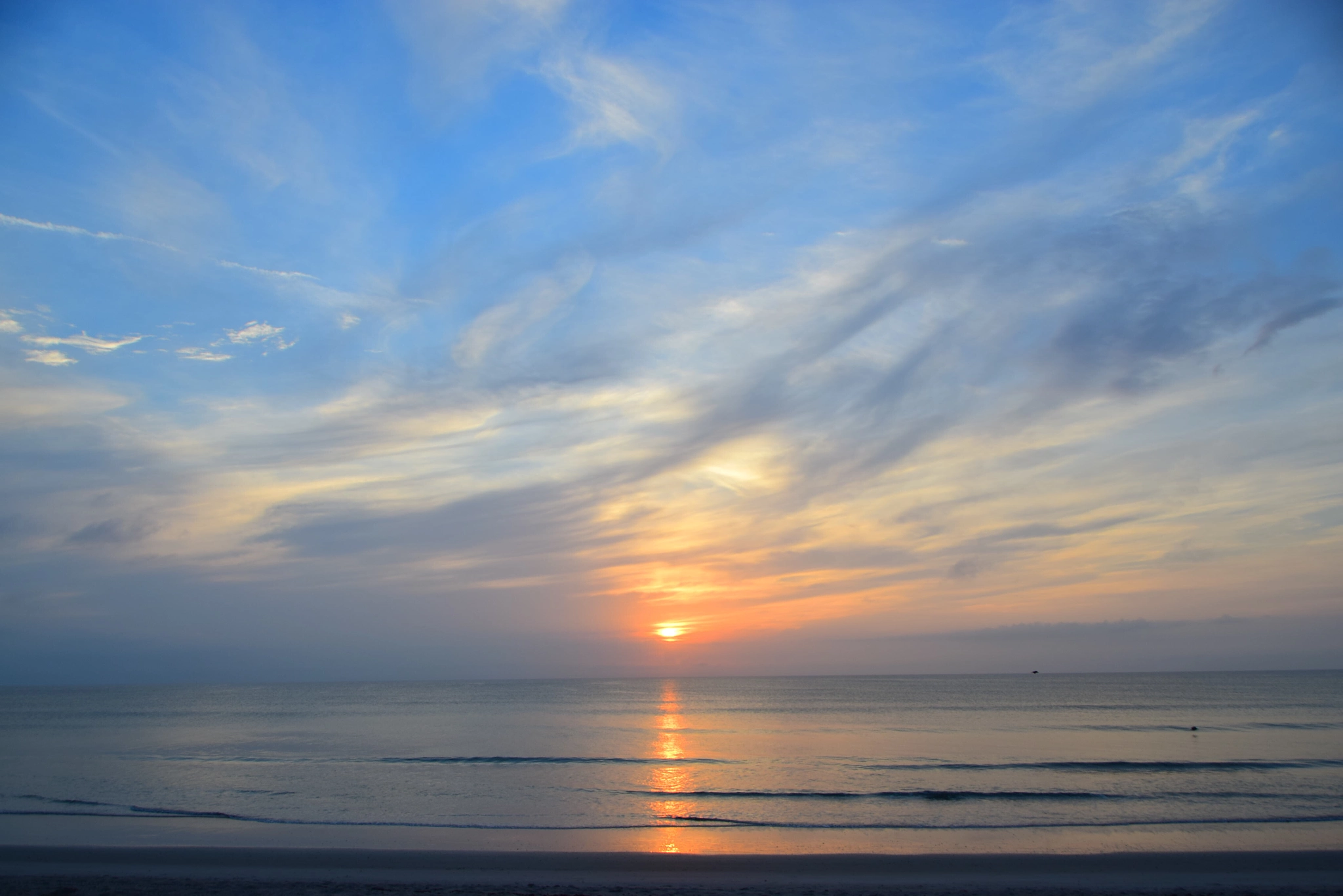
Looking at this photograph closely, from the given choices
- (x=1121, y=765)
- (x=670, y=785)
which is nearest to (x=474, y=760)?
(x=670, y=785)

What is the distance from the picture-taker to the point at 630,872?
54.4 ft

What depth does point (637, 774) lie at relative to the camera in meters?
32.9

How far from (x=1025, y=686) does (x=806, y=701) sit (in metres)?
68.6

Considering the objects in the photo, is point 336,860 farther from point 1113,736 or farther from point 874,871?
point 1113,736

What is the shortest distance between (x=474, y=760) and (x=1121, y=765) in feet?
104

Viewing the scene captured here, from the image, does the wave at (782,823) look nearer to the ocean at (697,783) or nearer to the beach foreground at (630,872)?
the ocean at (697,783)

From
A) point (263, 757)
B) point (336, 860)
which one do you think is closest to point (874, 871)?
point (336, 860)

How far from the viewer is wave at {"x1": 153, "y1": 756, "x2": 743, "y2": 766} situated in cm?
3681

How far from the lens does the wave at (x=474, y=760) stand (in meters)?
36.8

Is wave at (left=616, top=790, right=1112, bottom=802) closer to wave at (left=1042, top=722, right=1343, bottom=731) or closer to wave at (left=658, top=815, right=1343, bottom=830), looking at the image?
wave at (left=658, top=815, right=1343, bottom=830)

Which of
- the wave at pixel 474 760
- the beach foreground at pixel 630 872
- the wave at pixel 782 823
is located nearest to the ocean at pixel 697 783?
the wave at pixel 782 823

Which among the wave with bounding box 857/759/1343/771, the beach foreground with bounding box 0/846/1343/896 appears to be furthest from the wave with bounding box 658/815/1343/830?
the wave with bounding box 857/759/1343/771

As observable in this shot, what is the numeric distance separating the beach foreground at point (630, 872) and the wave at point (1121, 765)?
16.8 m

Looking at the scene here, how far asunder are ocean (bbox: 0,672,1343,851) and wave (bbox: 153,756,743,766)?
29 centimetres
